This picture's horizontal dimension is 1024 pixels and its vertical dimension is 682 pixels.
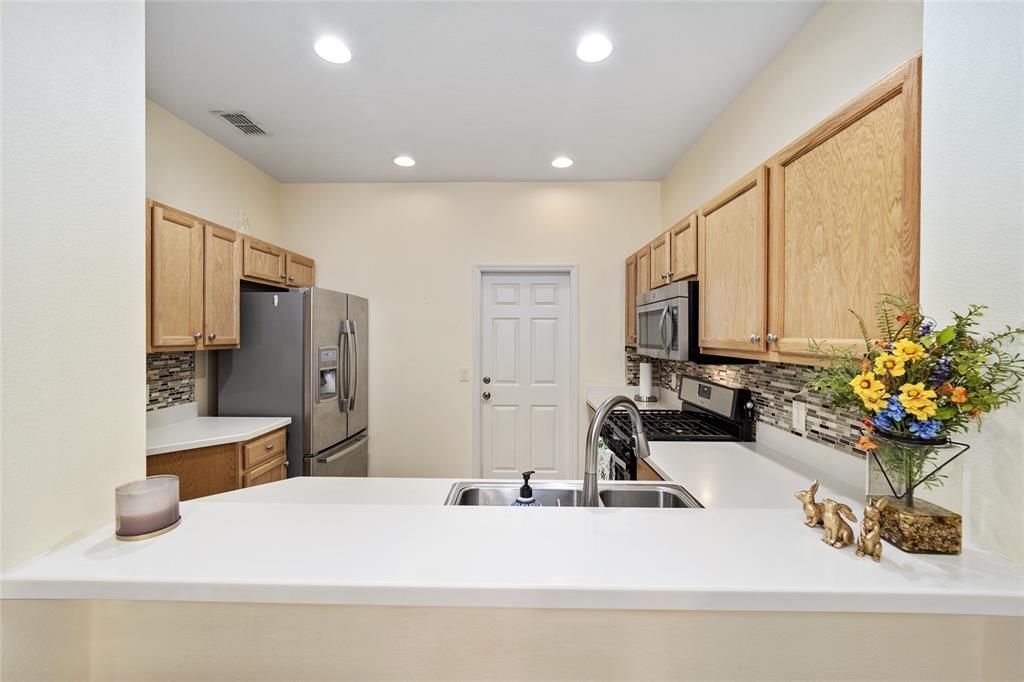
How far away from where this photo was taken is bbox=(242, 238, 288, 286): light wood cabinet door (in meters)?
2.71

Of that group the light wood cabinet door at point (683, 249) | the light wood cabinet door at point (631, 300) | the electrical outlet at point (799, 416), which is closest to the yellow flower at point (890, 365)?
the electrical outlet at point (799, 416)

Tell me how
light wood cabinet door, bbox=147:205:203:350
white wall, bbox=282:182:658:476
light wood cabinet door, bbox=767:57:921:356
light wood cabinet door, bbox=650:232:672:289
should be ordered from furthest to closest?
white wall, bbox=282:182:658:476 < light wood cabinet door, bbox=650:232:672:289 < light wood cabinet door, bbox=147:205:203:350 < light wood cabinet door, bbox=767:57:921:356

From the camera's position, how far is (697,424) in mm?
2439

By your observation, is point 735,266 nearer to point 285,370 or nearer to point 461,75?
point 461,75

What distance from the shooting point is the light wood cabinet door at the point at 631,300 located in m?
3.24

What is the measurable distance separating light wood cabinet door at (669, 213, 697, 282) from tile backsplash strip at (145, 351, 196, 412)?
9.90 feet

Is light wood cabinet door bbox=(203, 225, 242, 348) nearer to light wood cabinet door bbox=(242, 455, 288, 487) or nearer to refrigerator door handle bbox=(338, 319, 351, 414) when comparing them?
refrigerator door handle bbox=(338, 319, 351, 414)

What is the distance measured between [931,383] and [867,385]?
0.08m

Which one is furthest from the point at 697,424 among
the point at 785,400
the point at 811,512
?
the point at 811,512

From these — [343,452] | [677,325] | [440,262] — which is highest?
[440,262]

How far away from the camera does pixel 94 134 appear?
0.77m

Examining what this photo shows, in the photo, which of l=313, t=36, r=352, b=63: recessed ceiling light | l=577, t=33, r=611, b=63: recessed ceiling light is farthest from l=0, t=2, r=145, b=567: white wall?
l=577, t=33, r=611, b=63: recessed ceiling light

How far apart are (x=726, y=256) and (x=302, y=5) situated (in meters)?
2.05

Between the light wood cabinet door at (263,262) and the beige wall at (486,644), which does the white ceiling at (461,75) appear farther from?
the beige wall at (486,644)
